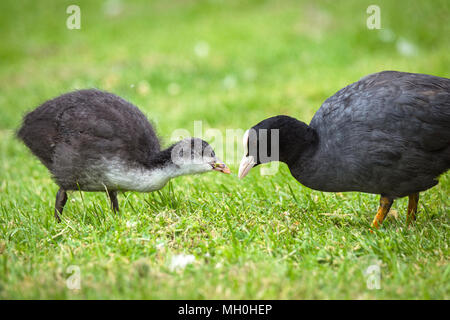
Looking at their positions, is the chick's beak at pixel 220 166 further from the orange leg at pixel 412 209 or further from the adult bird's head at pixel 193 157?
the orange leg at pixel 412 209

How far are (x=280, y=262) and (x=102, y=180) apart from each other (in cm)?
166

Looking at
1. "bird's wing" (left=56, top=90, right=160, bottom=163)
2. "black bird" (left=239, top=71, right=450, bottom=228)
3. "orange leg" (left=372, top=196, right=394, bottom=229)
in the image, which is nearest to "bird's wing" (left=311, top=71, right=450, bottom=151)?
"black bird" (left=239, top=71, right=450, bottom=228)

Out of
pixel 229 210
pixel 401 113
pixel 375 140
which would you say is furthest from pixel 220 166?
pixel 401 113

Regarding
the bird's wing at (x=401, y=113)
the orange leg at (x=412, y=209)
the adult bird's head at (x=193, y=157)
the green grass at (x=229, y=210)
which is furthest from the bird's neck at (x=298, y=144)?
the orange leg at (x=412, y=209)

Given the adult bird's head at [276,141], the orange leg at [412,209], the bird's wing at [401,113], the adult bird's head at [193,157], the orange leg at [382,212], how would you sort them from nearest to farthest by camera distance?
1. the bird's wing at [401,113]
2. the adult bird's head at [276,141]
3. the orange leg at [382,212]
4. the orange leg at [412,209]
5. the adult bird's head at [193,157]

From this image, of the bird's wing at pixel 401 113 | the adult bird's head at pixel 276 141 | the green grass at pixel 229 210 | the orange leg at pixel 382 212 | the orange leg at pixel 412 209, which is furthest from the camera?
the orange leg at pixel 412 209

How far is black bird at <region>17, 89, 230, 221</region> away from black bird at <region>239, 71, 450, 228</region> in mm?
672

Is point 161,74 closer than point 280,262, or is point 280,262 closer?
point 280,262

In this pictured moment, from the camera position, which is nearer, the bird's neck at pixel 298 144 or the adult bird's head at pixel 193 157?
the bird's neck at pixel 298 144

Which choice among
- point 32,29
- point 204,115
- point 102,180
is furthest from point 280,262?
point 32,29

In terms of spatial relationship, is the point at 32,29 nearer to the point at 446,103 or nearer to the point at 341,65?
the point at 341,65

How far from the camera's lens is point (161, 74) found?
980 cm

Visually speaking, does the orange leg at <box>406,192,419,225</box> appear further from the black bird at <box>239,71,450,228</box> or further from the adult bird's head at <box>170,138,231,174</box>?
the adult bird's head at <box>170,138,231,174</box>

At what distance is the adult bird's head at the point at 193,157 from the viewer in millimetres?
4078
